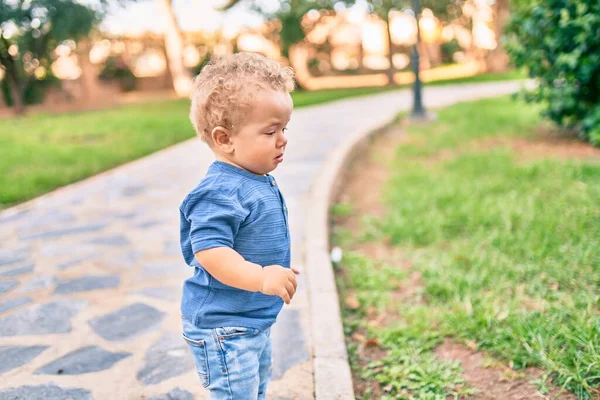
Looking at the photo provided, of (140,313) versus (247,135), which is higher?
(247,135)

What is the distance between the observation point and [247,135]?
1.61 meters

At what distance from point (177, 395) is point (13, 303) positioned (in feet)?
4.70

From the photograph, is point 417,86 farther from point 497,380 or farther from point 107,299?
point 497,380

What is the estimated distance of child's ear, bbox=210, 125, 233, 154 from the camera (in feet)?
5.31

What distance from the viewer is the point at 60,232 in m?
4.37

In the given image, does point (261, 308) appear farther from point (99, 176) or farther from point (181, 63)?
point (181, 63)

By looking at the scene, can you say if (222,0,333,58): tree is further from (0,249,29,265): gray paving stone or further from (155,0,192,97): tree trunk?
(0,249,29,265): gray paving stone

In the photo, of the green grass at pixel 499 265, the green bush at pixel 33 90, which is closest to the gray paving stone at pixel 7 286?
the green grass at pixel 499 265

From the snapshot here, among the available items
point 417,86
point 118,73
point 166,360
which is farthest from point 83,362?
point 118,73

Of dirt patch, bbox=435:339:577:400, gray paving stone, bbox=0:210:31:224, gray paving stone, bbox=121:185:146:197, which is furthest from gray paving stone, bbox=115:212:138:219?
dirt patch, bbox=435:339:577:400

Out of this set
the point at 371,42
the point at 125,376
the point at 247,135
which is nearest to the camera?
the point at 247,135

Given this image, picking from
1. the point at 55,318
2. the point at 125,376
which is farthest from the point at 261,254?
the point at 55,318

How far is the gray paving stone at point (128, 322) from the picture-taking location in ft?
8.96

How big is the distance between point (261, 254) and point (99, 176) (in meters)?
5.23
